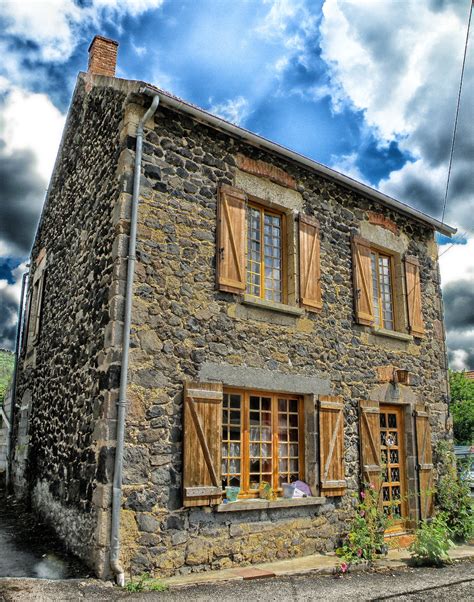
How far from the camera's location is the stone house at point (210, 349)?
5.94 meters

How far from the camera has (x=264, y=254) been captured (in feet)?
25.3

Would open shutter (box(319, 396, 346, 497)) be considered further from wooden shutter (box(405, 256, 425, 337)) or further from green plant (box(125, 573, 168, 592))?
green plant (box(125, 573, 168, 592))

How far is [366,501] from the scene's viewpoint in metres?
7.65

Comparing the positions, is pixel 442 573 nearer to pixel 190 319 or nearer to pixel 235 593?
pixel 235 593

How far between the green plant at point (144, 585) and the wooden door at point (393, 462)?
162 inches

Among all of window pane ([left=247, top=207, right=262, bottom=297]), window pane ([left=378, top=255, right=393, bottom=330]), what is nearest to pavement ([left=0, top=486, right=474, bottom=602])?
window pane ([left=247, top=207, right=262, bottom=297])

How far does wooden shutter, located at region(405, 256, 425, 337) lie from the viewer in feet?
A: 30.7

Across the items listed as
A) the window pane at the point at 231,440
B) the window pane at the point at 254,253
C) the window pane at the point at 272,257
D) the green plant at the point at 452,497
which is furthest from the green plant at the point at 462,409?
the window pane at the point at 231,440

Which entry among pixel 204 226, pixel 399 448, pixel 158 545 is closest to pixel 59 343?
pixel 204 226

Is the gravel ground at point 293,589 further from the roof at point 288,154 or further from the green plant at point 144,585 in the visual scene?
the roof at point 288,154

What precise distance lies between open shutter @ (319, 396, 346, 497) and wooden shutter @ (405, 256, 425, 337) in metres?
2.48

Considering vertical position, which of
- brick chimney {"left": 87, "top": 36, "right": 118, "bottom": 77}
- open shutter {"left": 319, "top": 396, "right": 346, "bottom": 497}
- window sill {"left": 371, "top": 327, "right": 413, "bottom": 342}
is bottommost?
open shutter {"left": 319, "top": 396, "right": 346, "bottom": 497}

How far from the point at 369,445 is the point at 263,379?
2.18 meters

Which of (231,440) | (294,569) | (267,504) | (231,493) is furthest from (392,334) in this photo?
(294,569)
